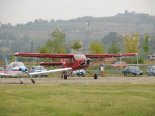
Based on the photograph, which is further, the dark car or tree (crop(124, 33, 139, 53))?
tree (crop(124, 33, 139, 53))

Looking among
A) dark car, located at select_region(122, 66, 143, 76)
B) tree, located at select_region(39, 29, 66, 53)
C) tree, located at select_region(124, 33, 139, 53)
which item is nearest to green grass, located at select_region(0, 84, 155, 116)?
dark car, located at select_region(122, 66, 143, 76)

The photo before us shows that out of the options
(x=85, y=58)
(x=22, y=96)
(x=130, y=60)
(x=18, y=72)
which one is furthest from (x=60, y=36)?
(x=22, y=96)

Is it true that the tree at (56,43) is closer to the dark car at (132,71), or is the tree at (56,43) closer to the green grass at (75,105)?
the dark car at (132,71)

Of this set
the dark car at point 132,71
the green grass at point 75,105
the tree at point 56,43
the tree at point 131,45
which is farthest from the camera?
the tree at point 56,43

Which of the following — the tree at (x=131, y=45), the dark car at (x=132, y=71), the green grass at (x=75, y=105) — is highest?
the tree at (x=131, y=45)

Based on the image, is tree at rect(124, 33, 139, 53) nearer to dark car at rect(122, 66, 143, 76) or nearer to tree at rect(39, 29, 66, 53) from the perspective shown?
tree at rect(39, 29, 66, 53)

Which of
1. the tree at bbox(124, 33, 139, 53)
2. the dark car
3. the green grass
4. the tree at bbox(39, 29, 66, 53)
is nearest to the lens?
the green grass

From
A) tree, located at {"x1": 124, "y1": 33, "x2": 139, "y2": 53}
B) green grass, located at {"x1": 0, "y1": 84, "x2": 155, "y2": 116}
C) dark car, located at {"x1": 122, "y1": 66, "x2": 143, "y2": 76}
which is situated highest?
tree, located at {"x1": 124, "y1": 33, "x2": 139, "y2": 53}

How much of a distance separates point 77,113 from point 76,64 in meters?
33.5

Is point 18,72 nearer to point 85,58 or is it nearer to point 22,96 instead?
point 85,58

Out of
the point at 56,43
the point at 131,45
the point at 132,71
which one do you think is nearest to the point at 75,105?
the point at 132,71

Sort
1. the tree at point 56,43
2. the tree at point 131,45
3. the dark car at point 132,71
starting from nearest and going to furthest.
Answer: the dark car at point 132,71 → the tree at point 131,45 → the tree at point 56,43

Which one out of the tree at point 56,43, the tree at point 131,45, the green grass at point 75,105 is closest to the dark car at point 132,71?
the tree at point 131,45

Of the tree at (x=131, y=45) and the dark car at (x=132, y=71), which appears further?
the tree at (x=131, y=45)
